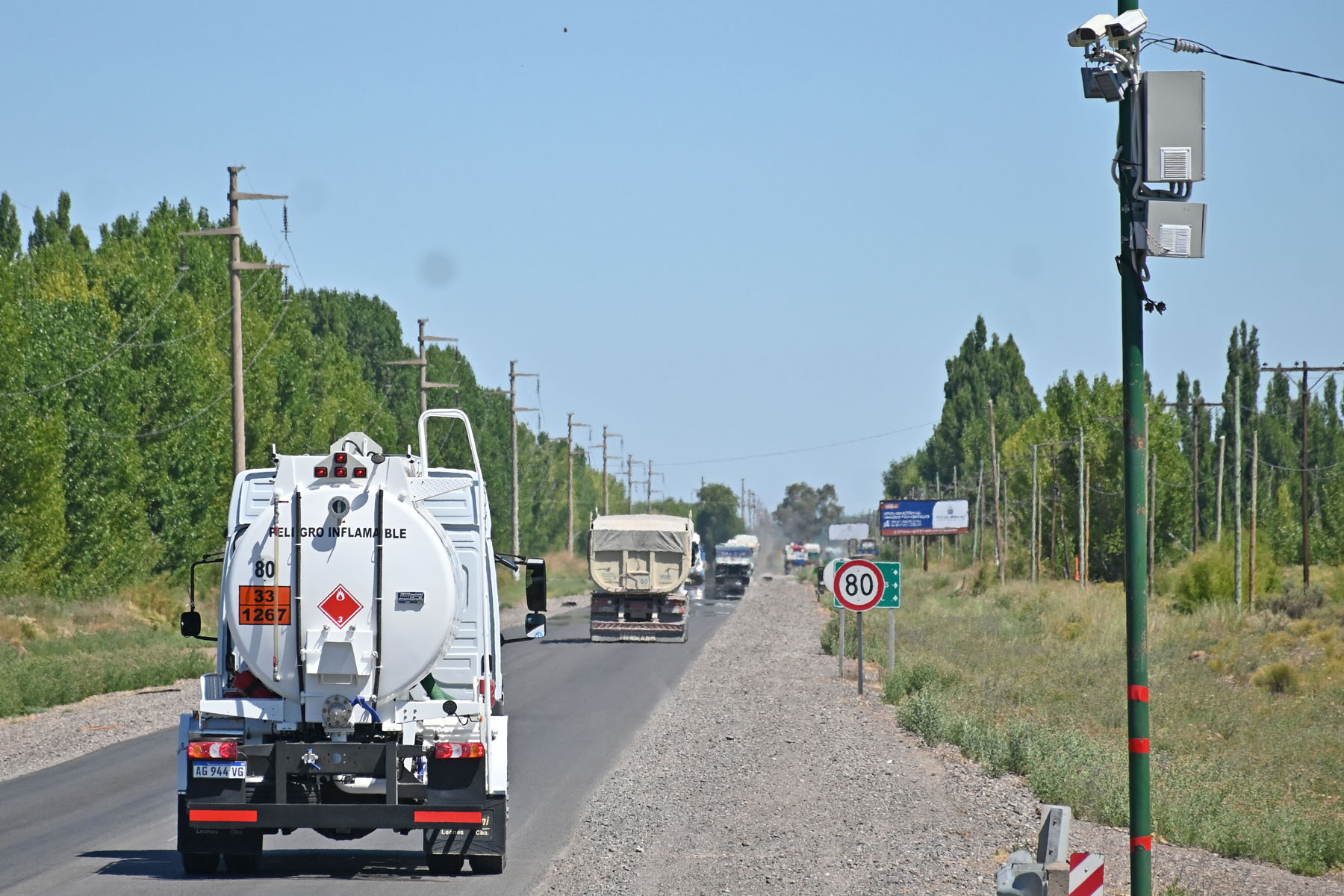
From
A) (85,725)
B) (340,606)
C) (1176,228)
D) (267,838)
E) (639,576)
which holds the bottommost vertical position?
(85,725)

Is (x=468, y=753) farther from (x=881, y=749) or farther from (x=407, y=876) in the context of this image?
(x=881, y=749)

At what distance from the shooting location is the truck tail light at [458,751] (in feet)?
33.0

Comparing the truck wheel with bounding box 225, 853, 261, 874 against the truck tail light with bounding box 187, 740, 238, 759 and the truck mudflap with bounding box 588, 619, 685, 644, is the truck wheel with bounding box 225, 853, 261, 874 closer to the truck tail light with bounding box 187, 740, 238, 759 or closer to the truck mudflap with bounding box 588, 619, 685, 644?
the truck tail light with bounding box 187, 740, 238, 759

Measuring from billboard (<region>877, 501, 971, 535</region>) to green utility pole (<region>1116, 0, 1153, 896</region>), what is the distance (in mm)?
85607

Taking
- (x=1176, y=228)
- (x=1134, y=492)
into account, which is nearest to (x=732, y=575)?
(x=1134, y=492)

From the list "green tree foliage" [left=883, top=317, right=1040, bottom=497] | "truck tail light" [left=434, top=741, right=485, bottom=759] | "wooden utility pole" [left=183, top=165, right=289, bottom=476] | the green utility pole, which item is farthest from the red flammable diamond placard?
"green tree foliage" [left=883, top=317, right=1040, bottom=497]

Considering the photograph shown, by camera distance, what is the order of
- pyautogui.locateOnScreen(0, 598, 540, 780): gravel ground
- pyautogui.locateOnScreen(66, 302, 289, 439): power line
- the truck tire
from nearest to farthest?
1. the truck tire
2. pyautogui.locateOnScreen(0, 598, 540, 780): gravel ground
3. pyautogui.locateOnScreen(66, 302, 289, 439): power line

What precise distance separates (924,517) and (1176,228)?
87275mm

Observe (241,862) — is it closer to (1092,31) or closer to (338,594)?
(338,594)

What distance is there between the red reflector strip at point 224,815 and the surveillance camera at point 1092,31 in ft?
22.5

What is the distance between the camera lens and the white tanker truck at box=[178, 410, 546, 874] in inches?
388

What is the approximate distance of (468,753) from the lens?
1007 cm

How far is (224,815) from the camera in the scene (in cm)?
989

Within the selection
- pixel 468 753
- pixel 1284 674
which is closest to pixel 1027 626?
pixel 1284 674
